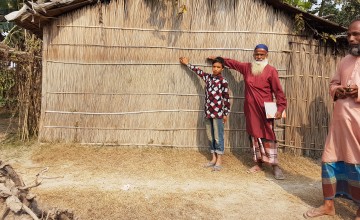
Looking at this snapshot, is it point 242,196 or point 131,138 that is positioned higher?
point 131,138

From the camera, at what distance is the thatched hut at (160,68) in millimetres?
5383

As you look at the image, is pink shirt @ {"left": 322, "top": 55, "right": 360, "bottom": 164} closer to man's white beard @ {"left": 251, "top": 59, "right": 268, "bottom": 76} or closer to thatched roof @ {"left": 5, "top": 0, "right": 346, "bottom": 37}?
man's white beard @ {"left": 251, "top": 59, "right": 268, "bottom": 76}

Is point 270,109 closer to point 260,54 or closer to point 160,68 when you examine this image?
point 260,54

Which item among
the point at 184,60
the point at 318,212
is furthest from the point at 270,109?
the point at 184,60

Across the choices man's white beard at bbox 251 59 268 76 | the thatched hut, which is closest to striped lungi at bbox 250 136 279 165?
the thatched hut

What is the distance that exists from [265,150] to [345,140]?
152cm

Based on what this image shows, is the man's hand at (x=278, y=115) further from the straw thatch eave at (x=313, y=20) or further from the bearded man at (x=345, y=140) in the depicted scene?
the straw thatch eave at (x=313, y=20)

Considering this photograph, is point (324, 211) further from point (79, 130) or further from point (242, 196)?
point (79, 130)

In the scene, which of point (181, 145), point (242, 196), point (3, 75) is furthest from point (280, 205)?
point (3, 75)

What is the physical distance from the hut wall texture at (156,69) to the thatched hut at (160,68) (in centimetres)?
2

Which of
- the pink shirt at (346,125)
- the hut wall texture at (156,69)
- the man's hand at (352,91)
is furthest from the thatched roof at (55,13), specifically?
the man's hand at (352,91)

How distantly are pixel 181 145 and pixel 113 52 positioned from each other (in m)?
2.09

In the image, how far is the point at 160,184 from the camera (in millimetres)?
4184

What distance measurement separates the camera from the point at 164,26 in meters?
5.47
